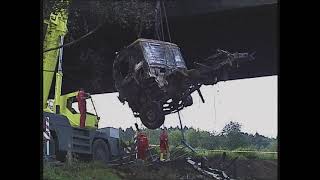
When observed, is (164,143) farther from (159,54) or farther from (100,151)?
(159,54)

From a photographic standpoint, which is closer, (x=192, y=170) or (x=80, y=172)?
(x=192, y=170)

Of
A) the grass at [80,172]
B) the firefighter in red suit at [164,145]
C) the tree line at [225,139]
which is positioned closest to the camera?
the tree line at [225,139]

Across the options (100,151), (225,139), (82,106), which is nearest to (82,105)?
(82,106)

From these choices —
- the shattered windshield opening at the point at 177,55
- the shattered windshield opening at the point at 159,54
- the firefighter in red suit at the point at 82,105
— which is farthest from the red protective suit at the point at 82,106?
the shattered windshield opening at the point at 177,55

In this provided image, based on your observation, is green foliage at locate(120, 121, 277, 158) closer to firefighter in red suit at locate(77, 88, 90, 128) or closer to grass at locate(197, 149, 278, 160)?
grass at locate(197, 149, 278, 160)

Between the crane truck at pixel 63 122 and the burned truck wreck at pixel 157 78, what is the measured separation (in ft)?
0.98

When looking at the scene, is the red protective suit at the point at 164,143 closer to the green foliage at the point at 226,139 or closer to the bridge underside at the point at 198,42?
the green foliage at the point at 226,139

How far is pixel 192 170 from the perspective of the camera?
15.8 ft

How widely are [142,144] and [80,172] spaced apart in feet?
1.88

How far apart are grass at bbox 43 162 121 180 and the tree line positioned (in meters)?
0.49

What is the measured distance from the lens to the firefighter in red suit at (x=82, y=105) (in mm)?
4957

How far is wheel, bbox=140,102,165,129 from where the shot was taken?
4.90m

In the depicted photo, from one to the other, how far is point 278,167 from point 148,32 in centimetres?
150
